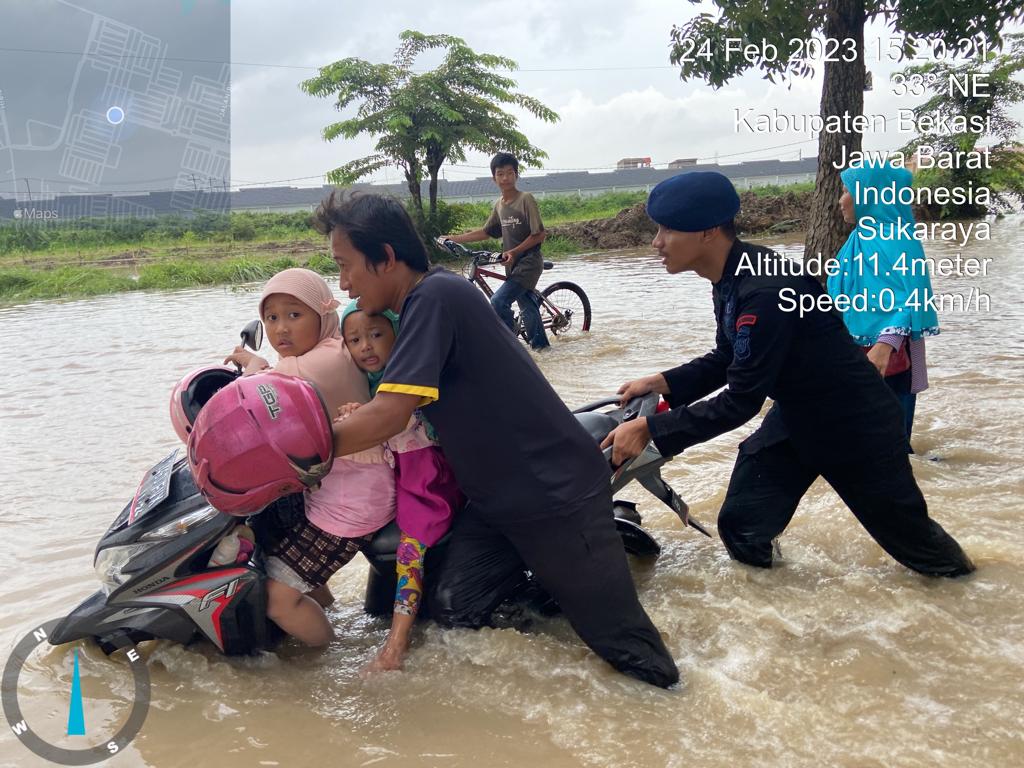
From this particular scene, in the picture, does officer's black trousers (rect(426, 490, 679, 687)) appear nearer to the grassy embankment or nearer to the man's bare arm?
the man's bare arm

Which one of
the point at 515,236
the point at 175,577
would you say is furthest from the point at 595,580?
the point at 515,236

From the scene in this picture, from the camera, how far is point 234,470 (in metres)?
2.40

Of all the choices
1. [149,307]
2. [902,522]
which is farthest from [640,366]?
[149,307]

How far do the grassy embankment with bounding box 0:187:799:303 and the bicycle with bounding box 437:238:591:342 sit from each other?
687cm

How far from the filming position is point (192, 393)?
285 cm

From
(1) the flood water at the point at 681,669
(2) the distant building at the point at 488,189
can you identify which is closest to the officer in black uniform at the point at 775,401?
(1) the flood water at the point at 681,669

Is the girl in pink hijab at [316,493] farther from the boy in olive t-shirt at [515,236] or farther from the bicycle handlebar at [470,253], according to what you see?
the bicycle handlebar at [470,253]

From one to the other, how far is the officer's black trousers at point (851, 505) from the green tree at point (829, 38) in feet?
16.9

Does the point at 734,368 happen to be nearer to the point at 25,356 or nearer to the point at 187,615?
the point at 187,615

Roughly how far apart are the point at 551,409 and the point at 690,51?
21.8ft

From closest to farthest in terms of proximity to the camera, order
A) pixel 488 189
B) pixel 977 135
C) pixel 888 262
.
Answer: pixel 888 262 → pixel 977 135 → pixel 488 189

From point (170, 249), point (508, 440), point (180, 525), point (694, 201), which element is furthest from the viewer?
point (170, 249)

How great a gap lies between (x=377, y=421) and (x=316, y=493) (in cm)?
57

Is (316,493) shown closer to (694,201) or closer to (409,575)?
(409,575)
